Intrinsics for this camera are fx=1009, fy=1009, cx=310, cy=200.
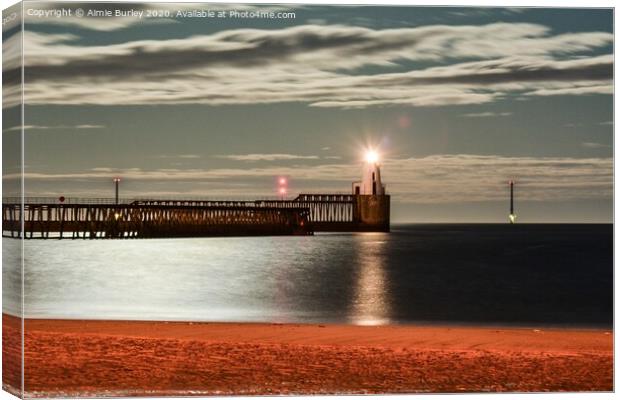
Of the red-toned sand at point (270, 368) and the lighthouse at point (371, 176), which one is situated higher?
the lighthouse at point (371, 176)

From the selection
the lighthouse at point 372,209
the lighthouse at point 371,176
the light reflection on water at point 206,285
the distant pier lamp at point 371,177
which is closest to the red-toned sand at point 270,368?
the distant pier lamp at point 371,177

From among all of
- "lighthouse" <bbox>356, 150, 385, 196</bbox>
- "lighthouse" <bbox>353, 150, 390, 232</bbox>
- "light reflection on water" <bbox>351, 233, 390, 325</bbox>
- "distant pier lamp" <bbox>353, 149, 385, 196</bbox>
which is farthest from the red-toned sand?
"lighthouse" <bbox>353, 150, 390, 232</bbox>

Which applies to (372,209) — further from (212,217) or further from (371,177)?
(371,177)

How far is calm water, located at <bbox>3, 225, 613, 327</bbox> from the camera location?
21.1 meters

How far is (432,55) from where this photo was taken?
382 inches

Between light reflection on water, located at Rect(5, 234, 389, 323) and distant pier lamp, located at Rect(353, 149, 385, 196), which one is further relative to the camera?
light reflection on water, located at Rect(5, 234, 389, 323)

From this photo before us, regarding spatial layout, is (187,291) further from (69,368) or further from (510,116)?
(69,368)

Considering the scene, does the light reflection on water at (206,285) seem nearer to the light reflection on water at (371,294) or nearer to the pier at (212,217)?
the light reflection on water at (371,294)

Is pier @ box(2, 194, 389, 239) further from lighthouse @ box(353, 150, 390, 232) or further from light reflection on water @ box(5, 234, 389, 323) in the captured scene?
light reflection on water @ box(5, 234, 389, 323)

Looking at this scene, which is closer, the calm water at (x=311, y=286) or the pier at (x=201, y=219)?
the calm water at (x=311, y=286)

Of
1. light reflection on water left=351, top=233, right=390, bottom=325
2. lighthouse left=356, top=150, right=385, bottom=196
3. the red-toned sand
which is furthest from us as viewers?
light reflection on water left=351, top=233, right=390, bottom=325

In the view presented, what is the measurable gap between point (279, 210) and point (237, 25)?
76.0m

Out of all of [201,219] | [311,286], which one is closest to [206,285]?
[311,286]

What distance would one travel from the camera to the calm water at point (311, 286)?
21125 millimetres
